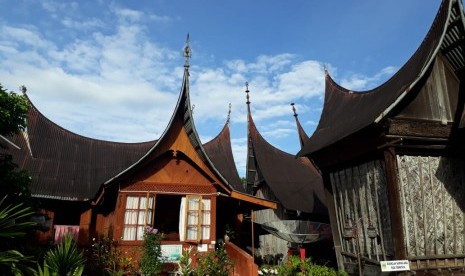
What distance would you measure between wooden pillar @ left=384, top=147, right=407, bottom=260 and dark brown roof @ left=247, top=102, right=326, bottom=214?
7426mm

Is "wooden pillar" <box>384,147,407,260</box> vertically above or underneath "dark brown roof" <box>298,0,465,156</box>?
underneath

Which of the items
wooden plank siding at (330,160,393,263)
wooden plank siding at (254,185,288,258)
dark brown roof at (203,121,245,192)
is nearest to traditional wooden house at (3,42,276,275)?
dark brown roof at (203,121,245,192)

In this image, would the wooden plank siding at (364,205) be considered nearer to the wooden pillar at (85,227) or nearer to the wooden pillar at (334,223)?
the wooden pillar at (334,223)

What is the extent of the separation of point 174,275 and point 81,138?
32.4 feet

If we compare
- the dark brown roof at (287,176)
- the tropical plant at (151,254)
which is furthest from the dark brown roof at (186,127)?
the dark brown roof at (287,176)

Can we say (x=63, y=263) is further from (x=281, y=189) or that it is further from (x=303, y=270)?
(x=281, y=189)

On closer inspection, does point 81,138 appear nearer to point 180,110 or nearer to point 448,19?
point 180,110

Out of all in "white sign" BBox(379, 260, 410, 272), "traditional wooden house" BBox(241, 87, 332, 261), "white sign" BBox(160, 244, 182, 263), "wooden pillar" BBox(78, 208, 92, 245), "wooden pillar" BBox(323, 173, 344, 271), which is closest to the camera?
"white sign" BBox(379, 260, 410, 272)

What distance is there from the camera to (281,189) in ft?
58.6

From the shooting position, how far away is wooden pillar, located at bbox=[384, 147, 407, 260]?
29.1ft

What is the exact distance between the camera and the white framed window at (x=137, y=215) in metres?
10.7

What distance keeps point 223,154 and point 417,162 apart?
11576 millimetres

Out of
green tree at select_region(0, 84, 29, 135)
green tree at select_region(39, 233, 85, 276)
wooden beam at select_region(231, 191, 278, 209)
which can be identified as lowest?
green tree at select_region(39, 233, 85, 276)

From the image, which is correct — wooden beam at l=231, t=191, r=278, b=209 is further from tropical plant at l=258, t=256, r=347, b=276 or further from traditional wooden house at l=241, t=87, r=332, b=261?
traditional wooden house at l=241, t=87, r=332, b=261
